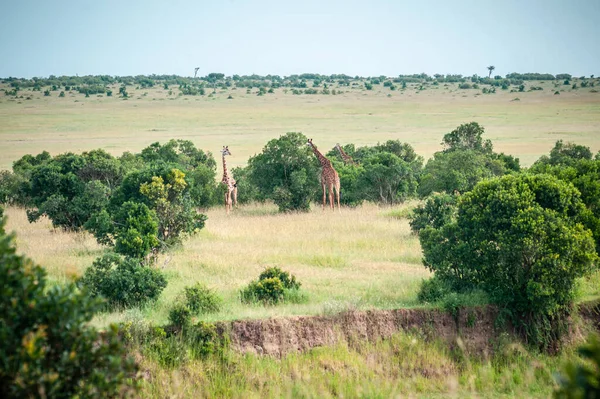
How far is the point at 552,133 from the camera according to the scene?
64812 mm

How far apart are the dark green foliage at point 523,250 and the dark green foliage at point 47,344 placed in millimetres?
9527

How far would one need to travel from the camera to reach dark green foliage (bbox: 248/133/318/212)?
27.1 metres

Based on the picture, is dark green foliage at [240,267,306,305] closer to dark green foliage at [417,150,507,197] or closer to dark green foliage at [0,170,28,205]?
dark green foliage at [417,150,507,197]

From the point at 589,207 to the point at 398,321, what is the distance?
6917mm

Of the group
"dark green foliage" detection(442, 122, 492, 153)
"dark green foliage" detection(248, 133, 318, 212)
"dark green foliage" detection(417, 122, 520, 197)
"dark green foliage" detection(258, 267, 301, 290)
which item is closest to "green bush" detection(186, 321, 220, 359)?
"dark green foliage" detection(258, 267, 301, 290)

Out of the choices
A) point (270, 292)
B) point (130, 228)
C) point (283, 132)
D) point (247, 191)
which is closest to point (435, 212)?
point (270, 292)

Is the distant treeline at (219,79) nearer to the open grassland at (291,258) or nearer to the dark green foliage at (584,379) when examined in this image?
the open grassland at (291,258)

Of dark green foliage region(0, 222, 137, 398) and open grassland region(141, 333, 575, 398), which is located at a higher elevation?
dark green foliage region(0, 222, 137, 398)

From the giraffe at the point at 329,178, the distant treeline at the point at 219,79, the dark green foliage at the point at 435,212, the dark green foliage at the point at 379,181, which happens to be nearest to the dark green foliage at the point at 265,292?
the dark green foliage at the point at 435,212

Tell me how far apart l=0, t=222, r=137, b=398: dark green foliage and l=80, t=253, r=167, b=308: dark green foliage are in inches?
295

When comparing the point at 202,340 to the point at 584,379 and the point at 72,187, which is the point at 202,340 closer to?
the point at 584,379

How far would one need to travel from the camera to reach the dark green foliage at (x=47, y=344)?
5.44 metres

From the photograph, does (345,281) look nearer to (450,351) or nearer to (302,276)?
(302,276)

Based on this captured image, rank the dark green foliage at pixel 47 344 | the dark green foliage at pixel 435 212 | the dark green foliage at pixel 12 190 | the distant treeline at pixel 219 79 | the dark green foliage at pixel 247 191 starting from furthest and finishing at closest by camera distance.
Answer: the distant treeline at pixel 219 79, the dark green foliage at pixel 247 191, the dark green foliage at pixel 12 190, the dark green foliage at pixel 435 212, the dark green foliage at pixel 47 344
